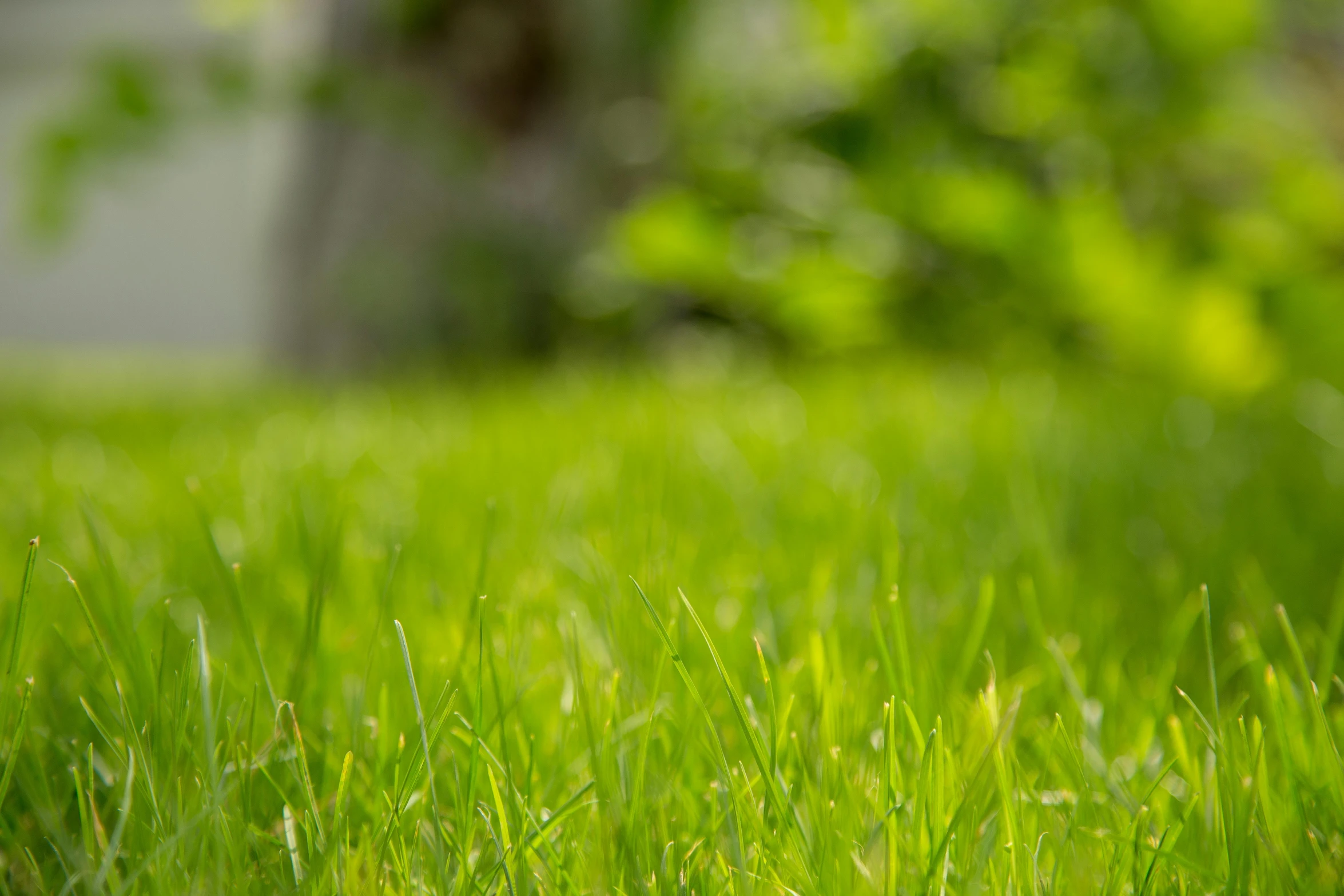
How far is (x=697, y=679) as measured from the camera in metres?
0.53

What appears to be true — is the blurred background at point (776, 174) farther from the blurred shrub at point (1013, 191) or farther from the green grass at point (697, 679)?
the green grass at point (697, 679)

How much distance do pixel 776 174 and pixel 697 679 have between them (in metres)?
1.92

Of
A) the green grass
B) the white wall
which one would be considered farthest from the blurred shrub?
the white wall

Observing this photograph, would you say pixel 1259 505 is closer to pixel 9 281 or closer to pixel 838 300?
pixel 838 300

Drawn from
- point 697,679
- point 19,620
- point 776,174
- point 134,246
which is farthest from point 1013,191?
point 134,246

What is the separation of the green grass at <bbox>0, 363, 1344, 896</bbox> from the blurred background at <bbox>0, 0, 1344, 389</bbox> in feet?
2.53

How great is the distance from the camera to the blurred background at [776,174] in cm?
187

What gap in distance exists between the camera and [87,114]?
2.52 m

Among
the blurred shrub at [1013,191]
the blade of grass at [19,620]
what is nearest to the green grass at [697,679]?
the blade of grass at [19,620]

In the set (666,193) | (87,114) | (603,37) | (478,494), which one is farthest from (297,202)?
(478,494)

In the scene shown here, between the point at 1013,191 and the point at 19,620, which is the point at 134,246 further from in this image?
the point at 19,620

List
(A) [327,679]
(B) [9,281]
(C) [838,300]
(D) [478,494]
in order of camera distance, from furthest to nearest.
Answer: (B) [9,281]
(C) [838,300]
(D) [478,494]
(A) [327,679]

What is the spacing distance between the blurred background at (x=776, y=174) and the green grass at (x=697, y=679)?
30.3 inches

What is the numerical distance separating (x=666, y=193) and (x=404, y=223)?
77cm
